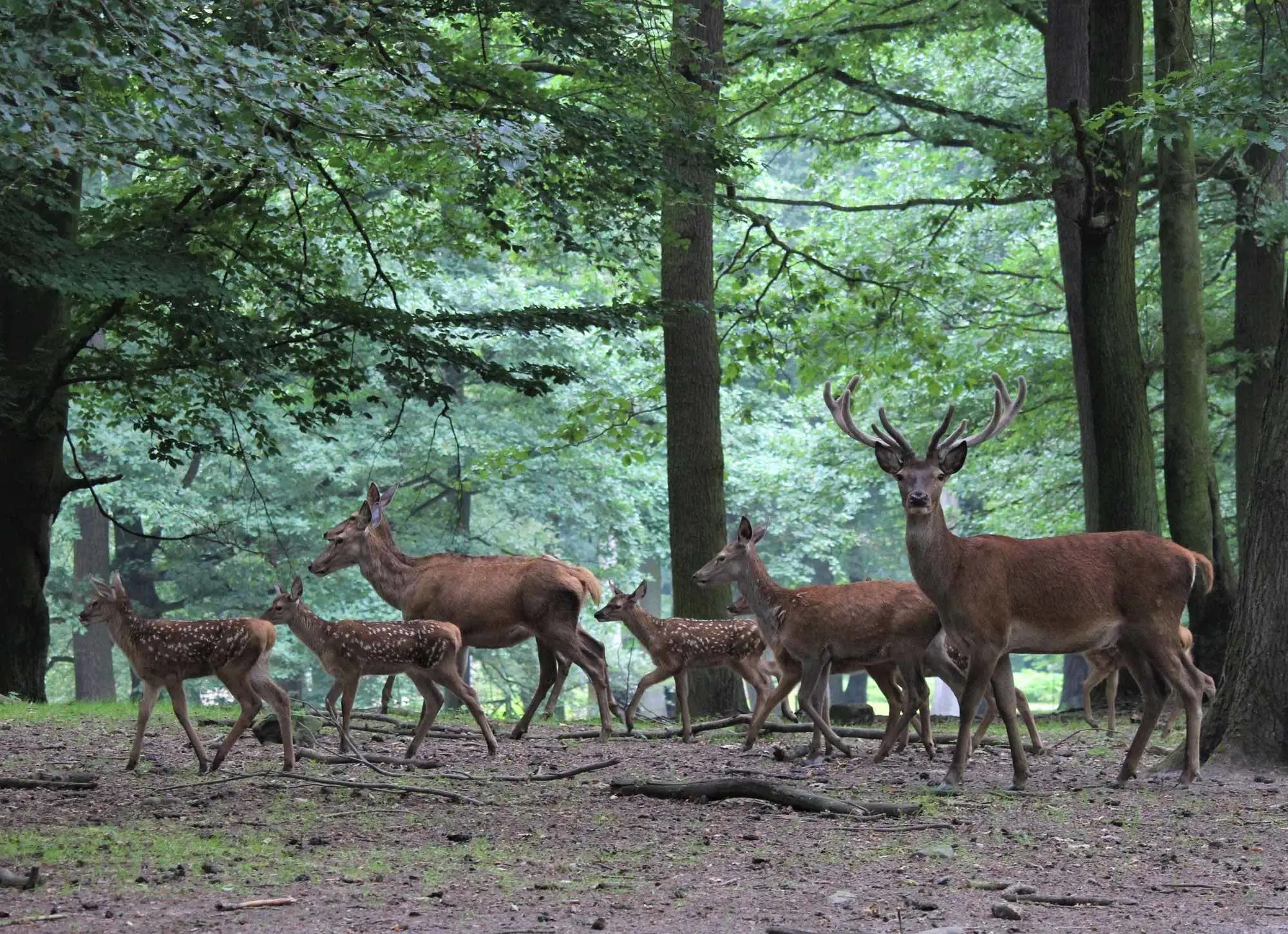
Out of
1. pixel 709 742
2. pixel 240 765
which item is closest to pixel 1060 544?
pixel 709 742

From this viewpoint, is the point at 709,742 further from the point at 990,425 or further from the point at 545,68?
the point at 545,68

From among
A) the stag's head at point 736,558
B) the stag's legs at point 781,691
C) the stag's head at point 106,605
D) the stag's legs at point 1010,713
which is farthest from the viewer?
the stag's head at point 736,558

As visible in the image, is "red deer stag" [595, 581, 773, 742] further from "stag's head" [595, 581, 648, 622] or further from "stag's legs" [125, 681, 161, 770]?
"stag's legs" [125, 681, 161, 770]

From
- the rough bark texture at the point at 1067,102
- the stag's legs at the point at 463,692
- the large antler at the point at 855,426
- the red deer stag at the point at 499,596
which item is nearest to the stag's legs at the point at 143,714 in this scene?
the stag's legs at the point at 463,692

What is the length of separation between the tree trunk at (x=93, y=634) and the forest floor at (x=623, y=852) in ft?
55.4

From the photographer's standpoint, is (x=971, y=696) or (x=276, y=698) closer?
(x=971, y=696)

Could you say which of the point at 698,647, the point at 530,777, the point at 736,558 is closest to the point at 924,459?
the point at 736,558

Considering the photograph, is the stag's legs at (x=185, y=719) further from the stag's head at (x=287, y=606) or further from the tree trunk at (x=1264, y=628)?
the tree trunk at (x=1264, y=628)

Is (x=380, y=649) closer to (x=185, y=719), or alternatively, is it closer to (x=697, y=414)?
(x=185, y=719)

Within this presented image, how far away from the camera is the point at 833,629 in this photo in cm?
982

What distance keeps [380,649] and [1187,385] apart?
27.8 ft

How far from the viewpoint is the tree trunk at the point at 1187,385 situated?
13.8m

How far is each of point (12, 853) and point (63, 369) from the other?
6.48 meters

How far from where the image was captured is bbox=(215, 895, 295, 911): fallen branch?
547 centimetres
